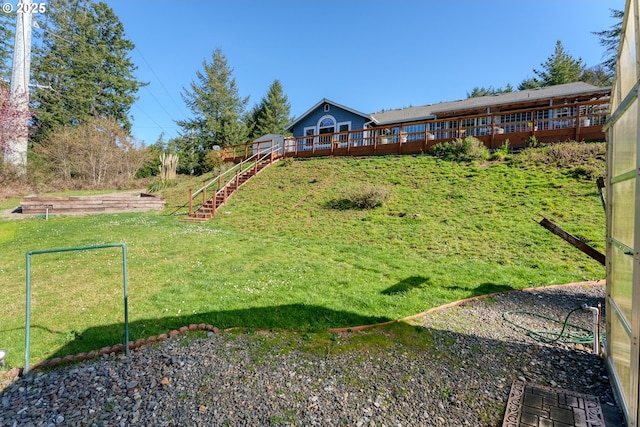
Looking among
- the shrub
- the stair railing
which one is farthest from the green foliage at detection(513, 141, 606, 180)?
the stair railing

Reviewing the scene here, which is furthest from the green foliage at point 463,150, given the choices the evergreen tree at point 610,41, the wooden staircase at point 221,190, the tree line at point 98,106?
the evergreen tree at point 610,41

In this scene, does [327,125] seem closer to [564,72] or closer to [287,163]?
[287,163]

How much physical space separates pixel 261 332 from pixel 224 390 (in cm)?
109

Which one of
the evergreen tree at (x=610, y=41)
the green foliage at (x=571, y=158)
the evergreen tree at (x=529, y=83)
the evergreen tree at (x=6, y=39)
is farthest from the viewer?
the evergreen tree at (x=529, y=83)

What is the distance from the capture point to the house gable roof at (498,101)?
55.0ft

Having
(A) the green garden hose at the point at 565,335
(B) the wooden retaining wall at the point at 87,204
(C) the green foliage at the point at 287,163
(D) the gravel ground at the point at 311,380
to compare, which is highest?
(C) the green foliage at the point at 287,163

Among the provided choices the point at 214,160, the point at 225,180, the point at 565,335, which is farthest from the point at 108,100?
the point at 565,335

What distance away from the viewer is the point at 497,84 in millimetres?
42000

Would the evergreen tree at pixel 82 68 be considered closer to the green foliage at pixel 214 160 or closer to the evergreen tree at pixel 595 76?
the green foliage at pixel 214 160

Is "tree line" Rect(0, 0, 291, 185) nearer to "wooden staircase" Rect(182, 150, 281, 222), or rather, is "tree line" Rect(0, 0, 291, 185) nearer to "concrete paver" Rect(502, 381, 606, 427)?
"wooden staircase" Rect(182, 150, 281, 222)

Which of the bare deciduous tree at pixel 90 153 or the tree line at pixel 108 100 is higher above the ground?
the tree line at pixel 108 100

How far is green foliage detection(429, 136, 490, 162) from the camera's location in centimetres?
1346

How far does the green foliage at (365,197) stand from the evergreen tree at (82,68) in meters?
26.9

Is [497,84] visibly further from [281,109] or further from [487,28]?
[487,28]
